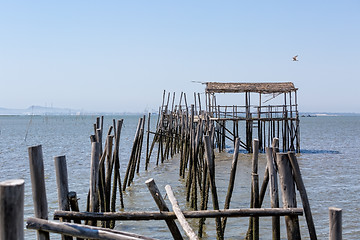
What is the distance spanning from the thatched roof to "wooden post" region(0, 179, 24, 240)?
2144 cm

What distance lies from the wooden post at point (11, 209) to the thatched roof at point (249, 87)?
21.4m

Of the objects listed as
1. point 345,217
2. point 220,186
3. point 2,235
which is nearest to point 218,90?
point 220,186

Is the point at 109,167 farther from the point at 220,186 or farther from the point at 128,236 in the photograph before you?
the point at 220,186

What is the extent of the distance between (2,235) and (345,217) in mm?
8277

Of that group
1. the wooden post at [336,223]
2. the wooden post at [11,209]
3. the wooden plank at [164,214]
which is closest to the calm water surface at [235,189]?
the wooden plank at [164,214]

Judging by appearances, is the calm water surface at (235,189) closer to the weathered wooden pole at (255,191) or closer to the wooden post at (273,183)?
the weathered wooden pole at (255,191)

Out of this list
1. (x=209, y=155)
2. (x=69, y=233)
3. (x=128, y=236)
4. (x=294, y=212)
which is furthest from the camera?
(x=209, y=155)

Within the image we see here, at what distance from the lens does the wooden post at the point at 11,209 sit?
3.10 metres

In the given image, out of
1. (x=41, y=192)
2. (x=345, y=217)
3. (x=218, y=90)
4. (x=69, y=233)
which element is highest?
(x=218, y=90)

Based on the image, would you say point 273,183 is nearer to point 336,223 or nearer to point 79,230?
point 336,223

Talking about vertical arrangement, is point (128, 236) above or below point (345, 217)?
above

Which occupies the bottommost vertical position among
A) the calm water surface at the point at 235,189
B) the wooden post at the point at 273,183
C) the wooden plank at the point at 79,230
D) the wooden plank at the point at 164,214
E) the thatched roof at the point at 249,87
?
the calm water surface at the point at 235,189

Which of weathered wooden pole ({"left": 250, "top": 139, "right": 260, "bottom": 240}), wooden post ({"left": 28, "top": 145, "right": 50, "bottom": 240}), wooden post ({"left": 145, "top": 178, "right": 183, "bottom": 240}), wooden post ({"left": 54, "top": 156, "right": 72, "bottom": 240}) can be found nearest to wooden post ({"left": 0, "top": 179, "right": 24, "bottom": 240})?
wooden post ({"left": 28, "top": 145, "right": 50, "bottom": 240})

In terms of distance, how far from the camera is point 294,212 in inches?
181
